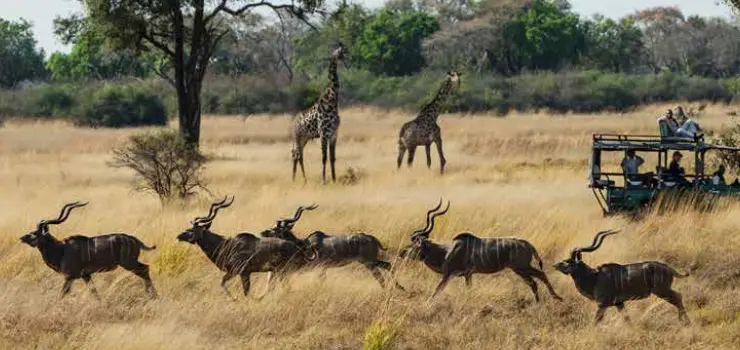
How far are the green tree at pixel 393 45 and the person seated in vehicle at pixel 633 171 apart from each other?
49082mm

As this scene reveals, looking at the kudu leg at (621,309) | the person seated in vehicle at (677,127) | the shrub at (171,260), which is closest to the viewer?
the kudu leg at (621,309)

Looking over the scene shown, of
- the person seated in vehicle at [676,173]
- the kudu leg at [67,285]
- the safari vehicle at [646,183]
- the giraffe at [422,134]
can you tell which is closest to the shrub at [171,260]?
the kudu leg at [67,285]

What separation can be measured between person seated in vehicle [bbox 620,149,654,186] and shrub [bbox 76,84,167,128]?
2976 centimetres

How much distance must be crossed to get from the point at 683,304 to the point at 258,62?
217ft

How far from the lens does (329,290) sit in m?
11.1

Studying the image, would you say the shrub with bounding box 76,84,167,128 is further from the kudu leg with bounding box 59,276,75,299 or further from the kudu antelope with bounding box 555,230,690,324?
the kudu antelope with bounding box 555,230,690,324

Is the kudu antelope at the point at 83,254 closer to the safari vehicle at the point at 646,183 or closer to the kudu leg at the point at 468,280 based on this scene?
the kudu leg at the point at 468,280

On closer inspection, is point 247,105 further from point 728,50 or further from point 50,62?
point 728,50

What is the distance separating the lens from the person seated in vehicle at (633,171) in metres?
15.6

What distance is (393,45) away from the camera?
65.6 metres

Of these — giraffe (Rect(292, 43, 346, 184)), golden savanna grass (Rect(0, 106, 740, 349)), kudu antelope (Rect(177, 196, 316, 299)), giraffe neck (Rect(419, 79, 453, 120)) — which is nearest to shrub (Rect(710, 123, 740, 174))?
golden savanna grass (Rect(0, 106, 740, 349))

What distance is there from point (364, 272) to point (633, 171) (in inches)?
203

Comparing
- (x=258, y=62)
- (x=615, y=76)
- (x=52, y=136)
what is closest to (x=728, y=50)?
(x=615, y=76)

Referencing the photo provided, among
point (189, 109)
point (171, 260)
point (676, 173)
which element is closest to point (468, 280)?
point (171, 260)
